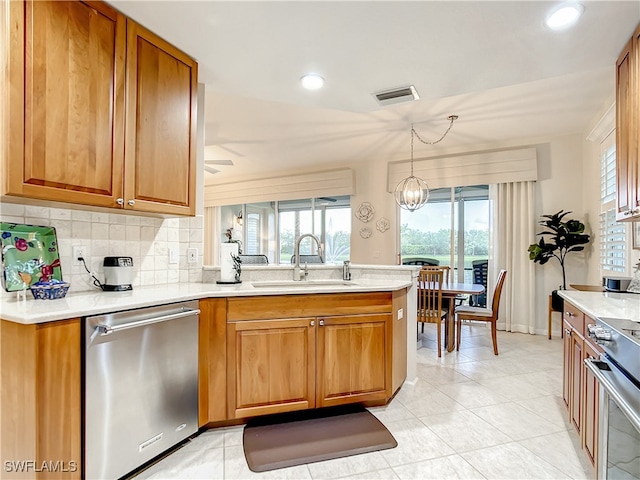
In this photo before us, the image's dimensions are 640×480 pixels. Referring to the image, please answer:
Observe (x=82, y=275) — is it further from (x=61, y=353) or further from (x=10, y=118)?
(x=10, y=118)

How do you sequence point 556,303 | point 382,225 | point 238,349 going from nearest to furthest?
1. point 238,349
2. point 556,303
3. point 382,225

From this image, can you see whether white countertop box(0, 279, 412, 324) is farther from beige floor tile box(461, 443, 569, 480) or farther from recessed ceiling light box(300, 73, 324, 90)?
recessed ceiling light box(300, 73, 324, 90)

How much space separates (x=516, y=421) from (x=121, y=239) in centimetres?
286

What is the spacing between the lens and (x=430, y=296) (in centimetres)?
371

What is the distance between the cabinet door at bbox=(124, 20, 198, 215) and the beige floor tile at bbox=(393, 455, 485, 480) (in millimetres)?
1952

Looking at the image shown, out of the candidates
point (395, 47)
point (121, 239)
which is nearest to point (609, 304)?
point (395, 47)

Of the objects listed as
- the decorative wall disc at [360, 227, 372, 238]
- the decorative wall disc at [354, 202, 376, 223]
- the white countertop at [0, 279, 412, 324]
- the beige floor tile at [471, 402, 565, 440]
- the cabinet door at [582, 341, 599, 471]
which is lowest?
the beige floor tile at [471, 402, 565, 440]

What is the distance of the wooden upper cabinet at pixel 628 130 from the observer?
178 centimetres

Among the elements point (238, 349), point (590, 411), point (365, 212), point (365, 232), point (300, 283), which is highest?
point (365, 212)

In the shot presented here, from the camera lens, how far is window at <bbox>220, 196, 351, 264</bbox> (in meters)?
6.59

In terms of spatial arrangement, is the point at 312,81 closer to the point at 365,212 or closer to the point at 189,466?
the point at 189,466

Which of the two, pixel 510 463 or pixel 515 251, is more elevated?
pixel 515 251

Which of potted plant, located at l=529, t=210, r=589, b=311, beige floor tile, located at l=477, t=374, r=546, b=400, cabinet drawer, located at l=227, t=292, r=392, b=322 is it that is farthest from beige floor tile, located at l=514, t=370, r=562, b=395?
cabinet drawer, located at l=227, t=292, r=392, b=322

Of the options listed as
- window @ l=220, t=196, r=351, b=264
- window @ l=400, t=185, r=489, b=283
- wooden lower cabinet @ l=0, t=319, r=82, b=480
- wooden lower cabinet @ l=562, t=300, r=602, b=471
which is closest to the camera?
wooden lower cabinet @ l=0, t=319, r=82, b=480
